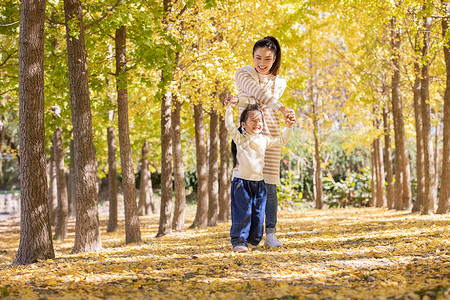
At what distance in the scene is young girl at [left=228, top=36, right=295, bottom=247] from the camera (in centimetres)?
615

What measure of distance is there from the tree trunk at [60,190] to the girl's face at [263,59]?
29.5 feet

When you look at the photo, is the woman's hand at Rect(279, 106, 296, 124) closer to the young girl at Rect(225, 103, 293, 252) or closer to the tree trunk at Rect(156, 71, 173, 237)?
the young girl at Rect(225, 103, 293, 252)

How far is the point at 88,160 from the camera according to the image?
8297 mm

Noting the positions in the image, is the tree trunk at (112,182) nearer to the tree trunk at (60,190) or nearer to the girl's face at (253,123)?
the tree trunk at (60,190)

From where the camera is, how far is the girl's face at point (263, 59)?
620 centimetres

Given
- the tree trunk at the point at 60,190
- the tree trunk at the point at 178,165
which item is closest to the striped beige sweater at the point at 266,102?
the tree trunk at the point at 178,165

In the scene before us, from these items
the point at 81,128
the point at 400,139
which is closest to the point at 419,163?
the point at 400,139

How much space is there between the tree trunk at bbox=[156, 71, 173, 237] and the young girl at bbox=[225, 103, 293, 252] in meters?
6.47

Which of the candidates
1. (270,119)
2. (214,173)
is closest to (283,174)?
(214,173)

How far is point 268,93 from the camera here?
6109mm

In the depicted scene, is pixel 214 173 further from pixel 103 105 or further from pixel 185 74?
pixel 103 105

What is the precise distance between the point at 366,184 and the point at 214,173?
13937 mm

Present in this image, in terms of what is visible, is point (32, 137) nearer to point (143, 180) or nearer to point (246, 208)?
point (246, 208)

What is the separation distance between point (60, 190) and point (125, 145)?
464 centimetres
